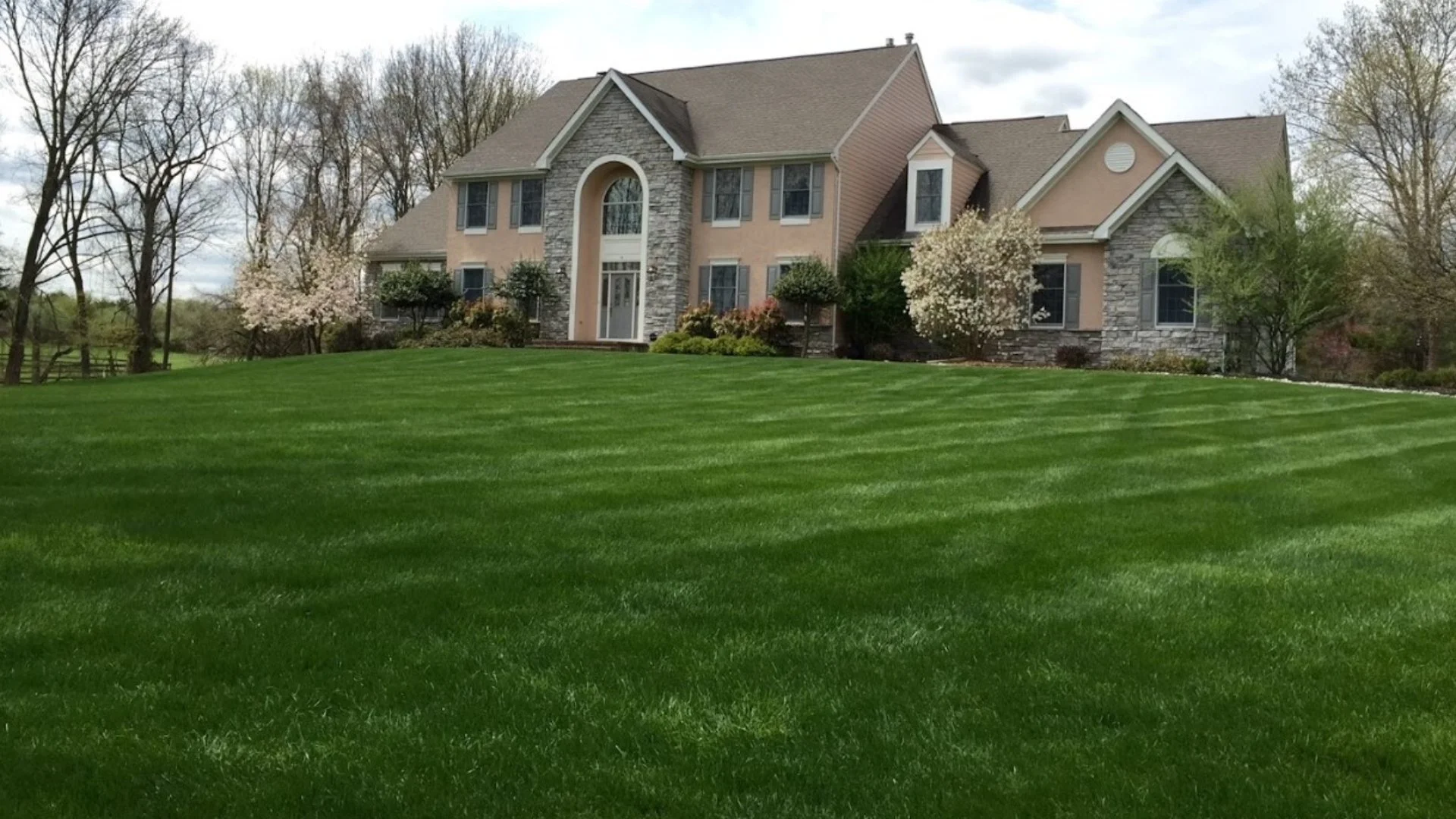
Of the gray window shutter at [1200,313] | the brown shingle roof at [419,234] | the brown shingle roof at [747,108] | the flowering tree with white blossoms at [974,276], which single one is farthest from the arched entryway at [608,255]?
the gray window shutter at [1200,313]

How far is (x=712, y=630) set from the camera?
4199 millimetres

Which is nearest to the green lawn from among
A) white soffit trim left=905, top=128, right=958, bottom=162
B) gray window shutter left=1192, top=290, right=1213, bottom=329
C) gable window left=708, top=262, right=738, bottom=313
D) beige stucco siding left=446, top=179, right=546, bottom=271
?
gray window shutter left=1192, top=290, right=1213, bottom=329

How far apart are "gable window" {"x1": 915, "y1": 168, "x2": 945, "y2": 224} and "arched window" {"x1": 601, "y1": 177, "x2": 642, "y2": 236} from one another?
7.34 meters

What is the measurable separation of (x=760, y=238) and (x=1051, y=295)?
24.2 ft

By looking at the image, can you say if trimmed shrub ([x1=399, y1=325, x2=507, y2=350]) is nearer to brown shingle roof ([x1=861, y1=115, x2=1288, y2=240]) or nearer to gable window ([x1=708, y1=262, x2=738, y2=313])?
gable window ([x1=708, y1=262, x2=738, y2=313])

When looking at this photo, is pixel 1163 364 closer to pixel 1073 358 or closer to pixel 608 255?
pixel 1073 358

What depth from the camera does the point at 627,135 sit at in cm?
2777

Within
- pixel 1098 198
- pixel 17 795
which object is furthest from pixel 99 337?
pixel 17 795

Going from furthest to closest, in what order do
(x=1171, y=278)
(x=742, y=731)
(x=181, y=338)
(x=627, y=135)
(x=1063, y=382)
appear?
(x=181, y=338), (x=627, y=135), (x=1171, y=278), (x=1063, y=382), (x=742, y=731)

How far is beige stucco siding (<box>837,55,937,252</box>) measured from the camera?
26.5m

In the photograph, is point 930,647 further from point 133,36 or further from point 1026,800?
point 133,36

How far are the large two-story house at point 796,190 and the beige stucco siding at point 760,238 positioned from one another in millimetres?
43

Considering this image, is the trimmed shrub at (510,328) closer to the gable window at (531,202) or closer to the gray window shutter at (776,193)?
the gable window at (531,202)

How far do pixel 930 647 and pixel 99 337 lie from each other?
3487 cm
